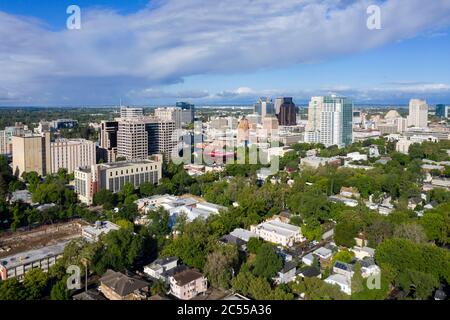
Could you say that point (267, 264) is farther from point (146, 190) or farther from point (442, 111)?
point (442, 111)

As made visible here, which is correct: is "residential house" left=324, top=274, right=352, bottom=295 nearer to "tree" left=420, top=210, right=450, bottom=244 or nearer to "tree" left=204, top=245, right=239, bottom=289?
"tree" left=204, top=245, right=239, bottom=289

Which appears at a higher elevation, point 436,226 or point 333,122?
point 333,122

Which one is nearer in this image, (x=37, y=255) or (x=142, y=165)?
(x=37, y=255)

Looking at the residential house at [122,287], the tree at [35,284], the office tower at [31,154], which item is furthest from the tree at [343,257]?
the office tower at [31,154]

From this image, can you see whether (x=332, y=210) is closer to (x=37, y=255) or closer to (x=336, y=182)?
(x=336, y=182)

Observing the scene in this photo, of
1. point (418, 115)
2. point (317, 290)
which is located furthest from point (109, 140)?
point (418, 115)

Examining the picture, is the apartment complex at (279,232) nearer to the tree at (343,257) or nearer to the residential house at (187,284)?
the tree at (343,257)
